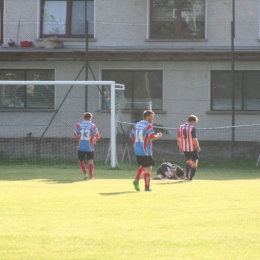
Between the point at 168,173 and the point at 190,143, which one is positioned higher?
the point at 190,143

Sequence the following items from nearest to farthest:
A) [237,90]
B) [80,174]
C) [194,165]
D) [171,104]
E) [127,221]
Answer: [127,221] < [194,165] < [80,174] < [171,104] < [237,90]

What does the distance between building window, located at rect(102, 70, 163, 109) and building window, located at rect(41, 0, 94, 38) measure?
194 centimetres

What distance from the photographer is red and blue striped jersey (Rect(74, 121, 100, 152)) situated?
20.5m

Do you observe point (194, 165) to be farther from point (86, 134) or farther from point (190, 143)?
point (86, 134)

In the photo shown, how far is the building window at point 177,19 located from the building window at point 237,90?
5.92 feet

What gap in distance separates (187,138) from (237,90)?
9059 millimetres

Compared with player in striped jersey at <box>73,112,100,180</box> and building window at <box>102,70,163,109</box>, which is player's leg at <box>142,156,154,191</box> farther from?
building window at <box>102,70,163,109</box>

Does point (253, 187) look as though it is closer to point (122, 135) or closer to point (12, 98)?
point (122, 135)

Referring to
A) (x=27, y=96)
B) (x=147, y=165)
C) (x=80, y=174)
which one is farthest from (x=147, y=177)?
(x=27, y=96)

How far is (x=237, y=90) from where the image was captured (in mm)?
29281

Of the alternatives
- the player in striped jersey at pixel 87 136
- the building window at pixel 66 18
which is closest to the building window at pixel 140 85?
the building window at pixel 66 18

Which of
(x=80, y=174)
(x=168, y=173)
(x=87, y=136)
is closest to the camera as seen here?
(x=87, y=136)

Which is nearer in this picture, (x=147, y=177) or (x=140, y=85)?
(x=147, y=177)

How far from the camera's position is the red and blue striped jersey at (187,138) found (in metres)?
20.7
